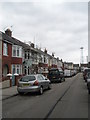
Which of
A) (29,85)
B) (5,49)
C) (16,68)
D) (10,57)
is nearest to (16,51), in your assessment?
(10,57)

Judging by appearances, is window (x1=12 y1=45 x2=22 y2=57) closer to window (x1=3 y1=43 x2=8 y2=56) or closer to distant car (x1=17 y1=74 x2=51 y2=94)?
window (x1=3 y1=43 x2=8 y2=56)

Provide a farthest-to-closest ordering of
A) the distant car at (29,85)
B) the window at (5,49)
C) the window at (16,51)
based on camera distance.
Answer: the window at (16,51) < the window at (5,49) < the distant car at (29,85)

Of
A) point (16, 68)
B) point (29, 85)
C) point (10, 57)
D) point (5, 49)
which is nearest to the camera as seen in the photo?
point (29, 85)

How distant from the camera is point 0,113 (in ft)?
30.1

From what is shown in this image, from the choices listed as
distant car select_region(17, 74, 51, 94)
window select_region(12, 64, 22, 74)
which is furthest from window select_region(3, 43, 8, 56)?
distant car select_region(17, 74, 51, 94)

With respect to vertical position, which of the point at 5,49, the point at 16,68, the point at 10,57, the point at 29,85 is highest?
the point at 5,49

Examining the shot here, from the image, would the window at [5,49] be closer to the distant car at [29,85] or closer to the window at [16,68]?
the window at [16,68]

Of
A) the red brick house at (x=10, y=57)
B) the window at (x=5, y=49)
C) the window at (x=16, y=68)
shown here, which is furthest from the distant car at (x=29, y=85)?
the window at (x=16, y=68)

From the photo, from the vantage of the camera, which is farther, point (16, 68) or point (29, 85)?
point (16, 68)

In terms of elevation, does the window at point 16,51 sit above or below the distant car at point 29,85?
above

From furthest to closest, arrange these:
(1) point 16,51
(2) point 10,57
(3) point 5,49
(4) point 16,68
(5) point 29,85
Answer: (4) point 16,68 < (1) point 16,51 < (2) point 10,57 < (3) point 5,49 < (5) point 29,85

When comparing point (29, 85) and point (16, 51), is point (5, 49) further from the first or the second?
point (29, 85)

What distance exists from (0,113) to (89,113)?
356 centimetres

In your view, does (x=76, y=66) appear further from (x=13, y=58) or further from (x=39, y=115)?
(x=39, y=115)
